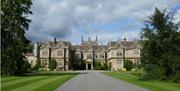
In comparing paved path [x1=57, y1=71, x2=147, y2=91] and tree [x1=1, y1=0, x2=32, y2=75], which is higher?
tree [x1=1, y1=0, x2=32, y2=75]

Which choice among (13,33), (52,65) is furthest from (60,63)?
(13,33)

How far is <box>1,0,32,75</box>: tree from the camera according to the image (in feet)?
173

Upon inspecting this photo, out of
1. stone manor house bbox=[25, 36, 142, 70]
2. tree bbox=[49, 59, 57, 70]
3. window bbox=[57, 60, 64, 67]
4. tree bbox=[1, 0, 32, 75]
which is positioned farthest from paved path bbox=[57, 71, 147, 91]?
window bbox=[57, 60, 64, 67]

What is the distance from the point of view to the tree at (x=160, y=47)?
3841cm

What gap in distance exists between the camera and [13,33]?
182 feet

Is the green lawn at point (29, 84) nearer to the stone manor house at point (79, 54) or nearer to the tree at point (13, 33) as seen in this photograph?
the tree at point (13, 33)

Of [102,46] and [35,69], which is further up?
[102,46]

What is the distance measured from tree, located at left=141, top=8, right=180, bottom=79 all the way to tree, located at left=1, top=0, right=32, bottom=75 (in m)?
20.3

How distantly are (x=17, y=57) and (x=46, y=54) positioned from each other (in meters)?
70.8

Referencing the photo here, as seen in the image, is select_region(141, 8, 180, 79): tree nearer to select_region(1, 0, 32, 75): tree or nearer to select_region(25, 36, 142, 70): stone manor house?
select_region(1, 0, 32, 75): tree

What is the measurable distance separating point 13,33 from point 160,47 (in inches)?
958

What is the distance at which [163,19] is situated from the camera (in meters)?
41.0

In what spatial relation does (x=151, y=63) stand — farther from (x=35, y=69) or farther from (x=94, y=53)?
(x=94, y=53)

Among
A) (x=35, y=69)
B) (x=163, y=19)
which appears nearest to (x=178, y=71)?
(x=163, y=19)
